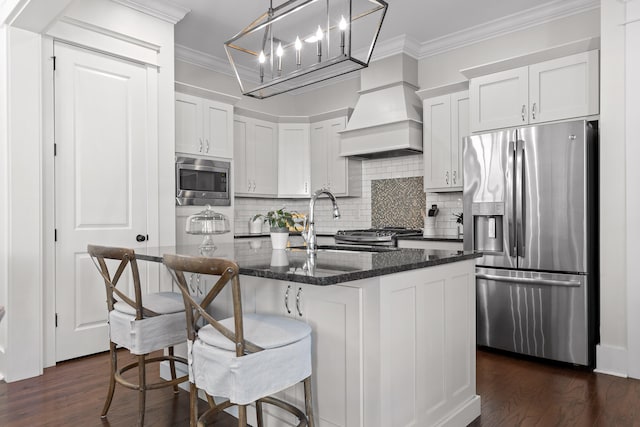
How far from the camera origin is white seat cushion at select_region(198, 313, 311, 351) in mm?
1742

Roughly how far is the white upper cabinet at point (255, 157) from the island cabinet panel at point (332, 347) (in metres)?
3.38

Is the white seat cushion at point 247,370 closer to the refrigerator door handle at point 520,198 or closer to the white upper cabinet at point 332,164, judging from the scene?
the refrigerator door handle at point 520,198

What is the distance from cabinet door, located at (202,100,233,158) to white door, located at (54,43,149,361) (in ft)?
2.90

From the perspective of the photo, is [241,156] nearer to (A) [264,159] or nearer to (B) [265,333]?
(A) [264,159]

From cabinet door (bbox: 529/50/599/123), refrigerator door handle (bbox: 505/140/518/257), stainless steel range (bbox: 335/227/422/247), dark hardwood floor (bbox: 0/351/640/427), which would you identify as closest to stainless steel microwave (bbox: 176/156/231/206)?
stainless steel range (bbox: 335/227/422/247)

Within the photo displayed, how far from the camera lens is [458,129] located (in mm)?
4418

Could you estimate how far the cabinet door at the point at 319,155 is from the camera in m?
5.65

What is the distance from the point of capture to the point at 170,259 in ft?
5.86

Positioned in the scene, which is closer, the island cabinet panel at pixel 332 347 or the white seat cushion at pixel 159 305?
the island cabinet panel at pixel 332 347

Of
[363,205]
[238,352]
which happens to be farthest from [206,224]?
[363,205]

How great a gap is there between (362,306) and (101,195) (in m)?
2.71

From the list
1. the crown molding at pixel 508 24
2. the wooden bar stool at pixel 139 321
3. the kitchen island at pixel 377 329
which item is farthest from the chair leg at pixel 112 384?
the crown molding at pixel 508 24

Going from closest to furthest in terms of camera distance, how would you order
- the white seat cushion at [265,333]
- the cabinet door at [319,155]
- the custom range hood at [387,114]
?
the white seat cushion at [265,333]
the custom range hood at [387,114]
the cabinet door at [319,155]

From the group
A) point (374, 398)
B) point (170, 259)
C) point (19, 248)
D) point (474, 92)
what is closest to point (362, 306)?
point (374, 398)
